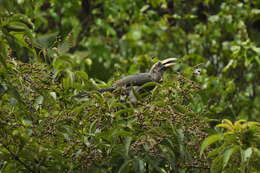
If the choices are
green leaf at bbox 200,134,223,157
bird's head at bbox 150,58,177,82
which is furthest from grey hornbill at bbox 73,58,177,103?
green leaf at bbox 200,134,223,157

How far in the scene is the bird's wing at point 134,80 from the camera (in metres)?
2.63

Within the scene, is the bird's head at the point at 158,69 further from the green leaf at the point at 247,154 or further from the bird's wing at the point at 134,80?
the green leaf at the point at 247,154

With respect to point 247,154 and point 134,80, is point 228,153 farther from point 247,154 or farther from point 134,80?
point 134,80

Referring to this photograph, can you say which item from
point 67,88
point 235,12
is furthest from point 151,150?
point 235,12

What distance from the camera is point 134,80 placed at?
278 centimetres

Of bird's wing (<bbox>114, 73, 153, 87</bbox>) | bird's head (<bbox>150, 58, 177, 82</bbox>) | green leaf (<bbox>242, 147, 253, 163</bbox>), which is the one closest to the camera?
green leaf (<bbox>242, 147, 253, 163</bbox>)

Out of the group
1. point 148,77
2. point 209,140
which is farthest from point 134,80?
point 209,140

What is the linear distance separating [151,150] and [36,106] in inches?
17.7

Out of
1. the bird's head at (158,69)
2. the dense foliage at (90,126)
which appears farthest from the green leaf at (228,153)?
the bird's head at (158,69)

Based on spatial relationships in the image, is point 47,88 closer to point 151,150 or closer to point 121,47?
point 151,150

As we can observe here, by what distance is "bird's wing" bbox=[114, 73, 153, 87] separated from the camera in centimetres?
263

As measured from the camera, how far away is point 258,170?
2.08m

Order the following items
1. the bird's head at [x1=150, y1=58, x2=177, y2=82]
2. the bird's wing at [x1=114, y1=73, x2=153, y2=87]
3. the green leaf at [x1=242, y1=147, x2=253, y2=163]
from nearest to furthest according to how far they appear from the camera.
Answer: the green leaf at [x1=242, y1=147, x2=253, y2=163], the bird's wing at [x1=114, y1=73, x2=153, y2=87], the bird's head at [x1=150, y1=58, x2=177, y2=82]

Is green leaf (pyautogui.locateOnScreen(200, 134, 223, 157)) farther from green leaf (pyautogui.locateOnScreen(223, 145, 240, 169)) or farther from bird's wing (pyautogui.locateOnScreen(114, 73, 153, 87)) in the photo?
bird's wing (pyautogui.locateOnScreen(114, 73, 153, 87))
